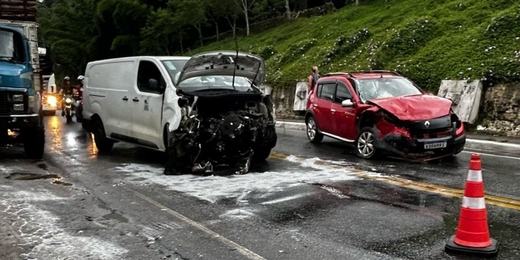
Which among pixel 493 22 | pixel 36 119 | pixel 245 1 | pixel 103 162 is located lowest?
pixel 103 162

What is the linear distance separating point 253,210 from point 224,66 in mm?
3942

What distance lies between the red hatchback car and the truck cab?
611cm

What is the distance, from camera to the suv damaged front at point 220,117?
9.02 meters

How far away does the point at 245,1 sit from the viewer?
175ft

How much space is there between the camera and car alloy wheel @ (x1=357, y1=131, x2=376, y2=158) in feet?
33.7

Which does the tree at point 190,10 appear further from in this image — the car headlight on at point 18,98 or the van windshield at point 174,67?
the van windshield at point 174,67

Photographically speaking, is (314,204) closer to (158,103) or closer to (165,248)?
(165,248)

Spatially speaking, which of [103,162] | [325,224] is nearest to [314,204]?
[325,224]

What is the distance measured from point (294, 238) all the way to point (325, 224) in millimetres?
586

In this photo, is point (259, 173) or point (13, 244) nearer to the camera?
point (13, 244)

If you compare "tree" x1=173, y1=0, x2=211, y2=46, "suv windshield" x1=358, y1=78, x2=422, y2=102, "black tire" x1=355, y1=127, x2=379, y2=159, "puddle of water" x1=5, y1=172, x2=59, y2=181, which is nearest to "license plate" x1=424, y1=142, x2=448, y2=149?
"black tire" x1=355, y1=127, x2=379, y2=159

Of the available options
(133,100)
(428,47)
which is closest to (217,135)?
(133,100)

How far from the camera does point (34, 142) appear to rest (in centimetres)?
1110

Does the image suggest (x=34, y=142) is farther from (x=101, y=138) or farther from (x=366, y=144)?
(x=366, y=144)
